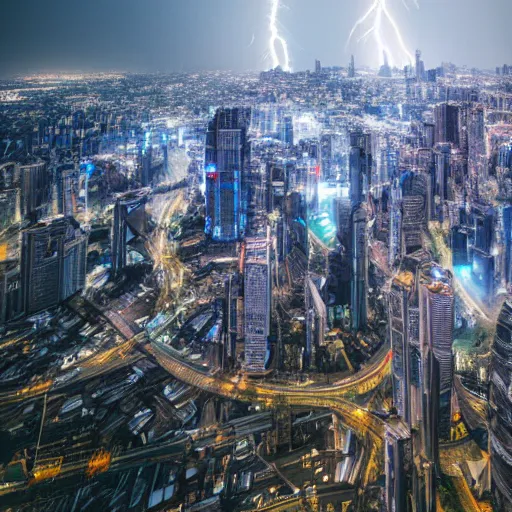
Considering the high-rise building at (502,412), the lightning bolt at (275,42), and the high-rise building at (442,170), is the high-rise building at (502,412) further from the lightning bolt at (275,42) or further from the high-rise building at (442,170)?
the lightning bolt at (275,42)

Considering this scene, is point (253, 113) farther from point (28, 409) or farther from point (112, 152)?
point (28, 409)

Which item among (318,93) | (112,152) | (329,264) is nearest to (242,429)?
(329,264)

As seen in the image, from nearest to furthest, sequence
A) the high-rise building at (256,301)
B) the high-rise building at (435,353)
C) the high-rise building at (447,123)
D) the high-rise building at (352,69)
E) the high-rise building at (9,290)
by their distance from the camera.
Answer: the high-rise building at (9,290) < the high-rise building at (435,353) < the high-rise building at (256,301) < the high-rise building at (447,123) < the high-rise building at (352,69)

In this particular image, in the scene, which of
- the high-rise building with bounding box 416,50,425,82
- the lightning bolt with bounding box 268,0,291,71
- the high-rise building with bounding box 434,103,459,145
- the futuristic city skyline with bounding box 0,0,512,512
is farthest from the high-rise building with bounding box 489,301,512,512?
the lightning bolt with bounding box 268,0,291,71

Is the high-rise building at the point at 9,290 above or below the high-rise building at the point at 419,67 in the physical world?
below

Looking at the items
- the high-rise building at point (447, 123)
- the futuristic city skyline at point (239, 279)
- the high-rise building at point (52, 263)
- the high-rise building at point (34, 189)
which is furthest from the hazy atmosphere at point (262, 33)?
the high-rise building at point (52, 263)

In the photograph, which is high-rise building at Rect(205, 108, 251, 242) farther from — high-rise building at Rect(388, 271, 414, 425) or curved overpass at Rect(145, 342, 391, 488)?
high-rise building at Rect(388, 271, 414, 425)

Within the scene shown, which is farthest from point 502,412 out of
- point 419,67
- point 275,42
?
point 275,42
